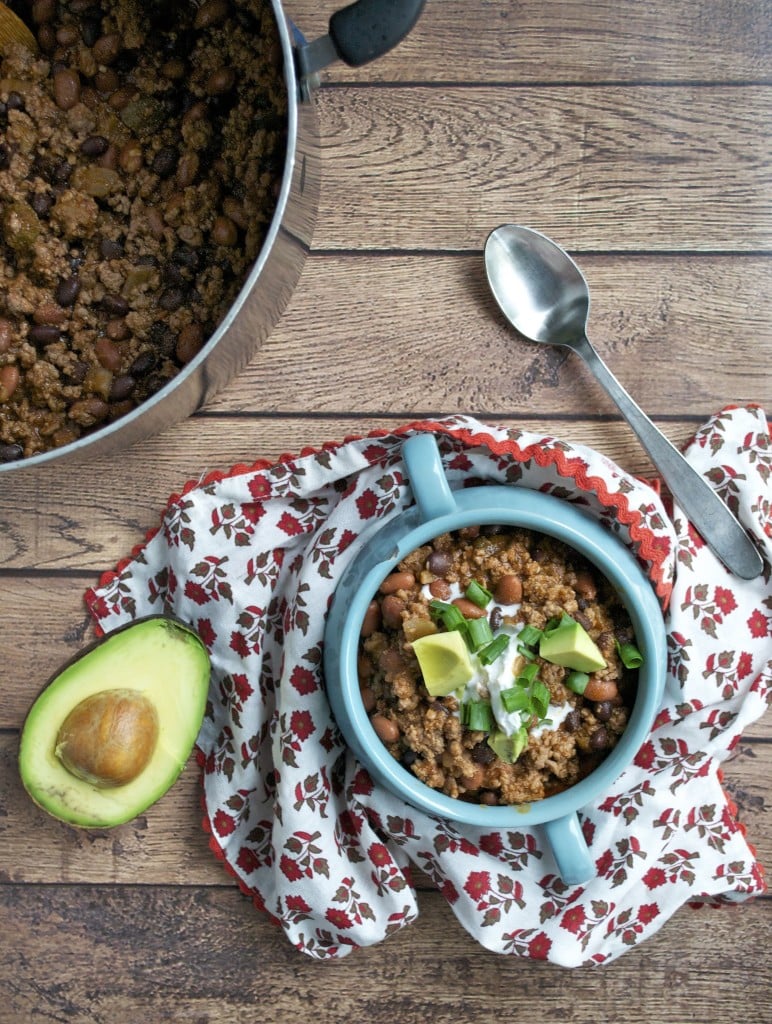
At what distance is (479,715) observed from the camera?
1.10 metres

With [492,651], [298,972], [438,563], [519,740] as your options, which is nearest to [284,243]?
[438,563]

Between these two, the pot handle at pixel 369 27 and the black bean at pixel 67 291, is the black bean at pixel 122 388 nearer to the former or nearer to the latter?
the black bean at pixel 67 291

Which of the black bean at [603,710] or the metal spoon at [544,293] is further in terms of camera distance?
the metal spoon at [544,293]

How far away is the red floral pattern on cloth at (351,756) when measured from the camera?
1.24 metres

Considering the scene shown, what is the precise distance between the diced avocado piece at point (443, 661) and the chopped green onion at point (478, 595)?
0.19 ft

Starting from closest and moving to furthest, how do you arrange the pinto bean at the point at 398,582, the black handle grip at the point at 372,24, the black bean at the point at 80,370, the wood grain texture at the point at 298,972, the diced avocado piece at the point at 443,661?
the black handle grip at the point at 372,24 → the diced avocado piece at the point at 443,661 → the pinto bean at the point at 398,582 → the black bean at the point at 80,370 → the wood grain texture at the point at 298,972

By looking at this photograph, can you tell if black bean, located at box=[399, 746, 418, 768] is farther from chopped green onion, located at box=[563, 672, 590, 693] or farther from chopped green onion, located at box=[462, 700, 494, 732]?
chopped green onion, located at box=[563, 672, 590, 693]

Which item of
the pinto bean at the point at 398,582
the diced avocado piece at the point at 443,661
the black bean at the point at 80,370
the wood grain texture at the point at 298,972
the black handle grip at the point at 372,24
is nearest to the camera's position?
the black handle grip at the point at 372,24

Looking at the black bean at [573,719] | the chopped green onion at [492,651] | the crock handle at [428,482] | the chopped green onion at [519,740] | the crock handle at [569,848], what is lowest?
the crock handle at [569,848]

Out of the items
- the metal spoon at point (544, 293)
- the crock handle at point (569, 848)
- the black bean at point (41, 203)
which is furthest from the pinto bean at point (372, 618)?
the black bean at point (41, 203)

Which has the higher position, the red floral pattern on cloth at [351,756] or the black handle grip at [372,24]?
the black handle grip at [372,24]

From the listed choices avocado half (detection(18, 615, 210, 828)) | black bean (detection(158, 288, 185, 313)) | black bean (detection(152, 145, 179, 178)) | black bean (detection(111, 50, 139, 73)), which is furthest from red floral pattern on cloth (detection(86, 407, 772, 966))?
black bean (detection(111, 50, 139, 73))

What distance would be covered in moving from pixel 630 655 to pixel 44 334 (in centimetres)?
84

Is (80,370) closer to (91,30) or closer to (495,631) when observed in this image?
(91,30)
